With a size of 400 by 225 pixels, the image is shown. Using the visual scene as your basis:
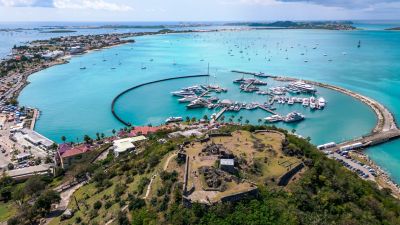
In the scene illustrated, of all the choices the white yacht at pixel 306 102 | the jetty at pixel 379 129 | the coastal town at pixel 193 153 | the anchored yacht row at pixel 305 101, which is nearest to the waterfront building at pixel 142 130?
the coastal town at pixel 193 153

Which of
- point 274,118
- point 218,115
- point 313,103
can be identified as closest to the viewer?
point 274,118

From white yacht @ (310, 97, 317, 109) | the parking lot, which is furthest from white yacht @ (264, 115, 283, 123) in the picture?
the parking lot

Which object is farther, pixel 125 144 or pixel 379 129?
pixel 379 129

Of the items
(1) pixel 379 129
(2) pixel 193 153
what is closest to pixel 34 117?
(2) pixel 193 153

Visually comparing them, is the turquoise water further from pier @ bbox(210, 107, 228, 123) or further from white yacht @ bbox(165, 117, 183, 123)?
pier @ bbox(210, 107, 228, 123)

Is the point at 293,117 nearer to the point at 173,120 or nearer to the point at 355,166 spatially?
the point at 355,166

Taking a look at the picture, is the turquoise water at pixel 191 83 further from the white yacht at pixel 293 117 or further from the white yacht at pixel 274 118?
the white yacht at pixel 274 118
